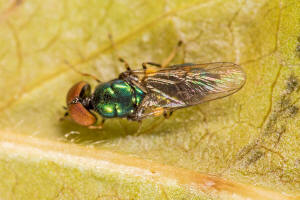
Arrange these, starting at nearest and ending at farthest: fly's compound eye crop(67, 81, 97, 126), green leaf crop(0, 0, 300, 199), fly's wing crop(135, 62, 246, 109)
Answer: green leaf crop(0, 0, 300, 199)
fly's wing crop(135, 62, 246, 109)
fly's compound eye crop(67, 81, 97, 126)

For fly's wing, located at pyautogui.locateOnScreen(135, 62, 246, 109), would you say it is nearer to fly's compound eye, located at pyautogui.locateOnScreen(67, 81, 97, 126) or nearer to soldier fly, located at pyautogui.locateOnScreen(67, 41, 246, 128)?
soldier fly, located at pyautogui.locateOnScreen(67, 41, 246, 128)

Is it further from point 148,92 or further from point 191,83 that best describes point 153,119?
point 191,83

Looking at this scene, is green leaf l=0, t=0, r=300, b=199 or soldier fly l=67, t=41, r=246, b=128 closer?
green leaf l=0, t=0, r=300, b=199

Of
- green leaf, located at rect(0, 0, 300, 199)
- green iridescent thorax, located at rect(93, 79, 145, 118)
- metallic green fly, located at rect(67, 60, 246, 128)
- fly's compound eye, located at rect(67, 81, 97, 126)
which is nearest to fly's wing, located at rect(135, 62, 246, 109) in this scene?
metallic green fly, located at rect(67, 60, 246, 128)

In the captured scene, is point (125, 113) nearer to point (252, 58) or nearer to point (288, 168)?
point (252, 58)

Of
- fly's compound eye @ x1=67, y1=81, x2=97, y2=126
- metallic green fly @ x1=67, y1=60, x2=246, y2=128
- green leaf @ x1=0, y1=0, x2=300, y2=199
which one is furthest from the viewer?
fly's compound eye @ x1=67, y1=81, x2=97, y2=126

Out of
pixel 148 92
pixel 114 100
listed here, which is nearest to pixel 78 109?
pixel 114 100

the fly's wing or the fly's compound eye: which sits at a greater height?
the fly's wing
